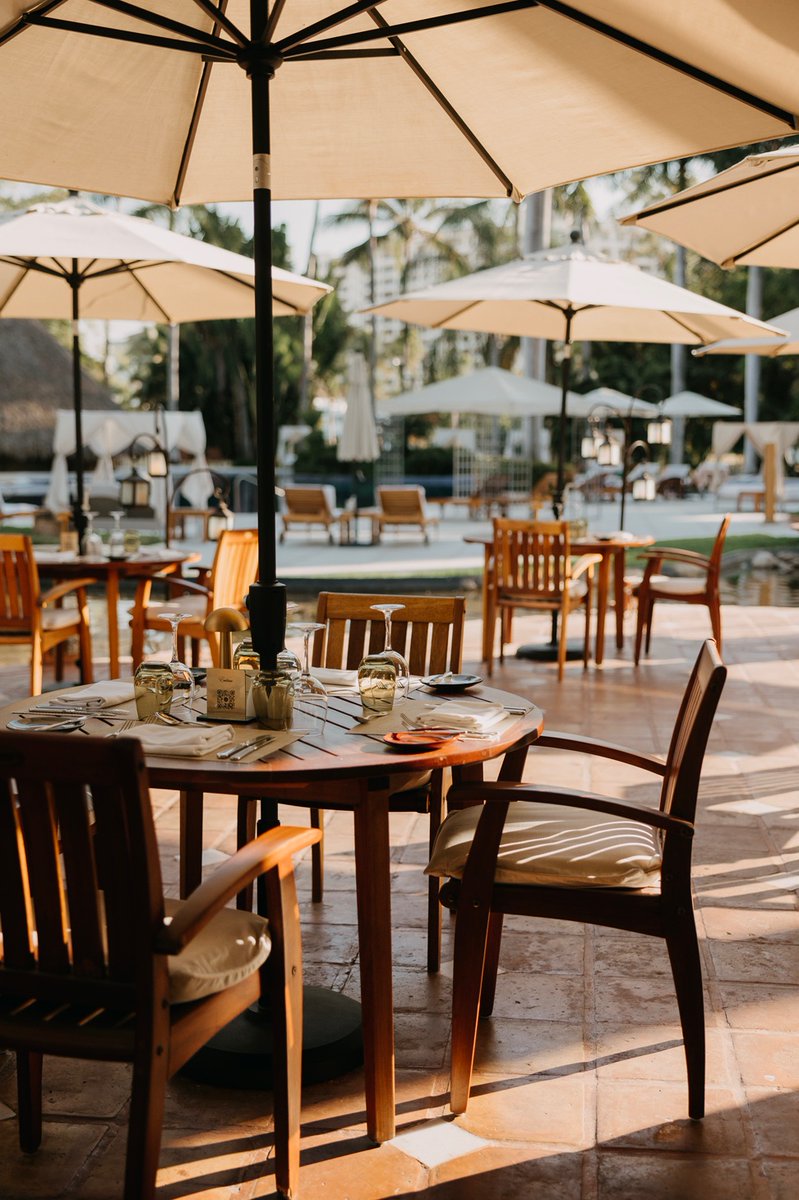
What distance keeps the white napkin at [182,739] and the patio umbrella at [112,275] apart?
13.2ft

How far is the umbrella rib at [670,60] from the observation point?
2812 mm

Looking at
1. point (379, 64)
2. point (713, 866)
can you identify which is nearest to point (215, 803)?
point (713, 866)

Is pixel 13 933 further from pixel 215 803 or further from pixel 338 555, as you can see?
pixel 338 555

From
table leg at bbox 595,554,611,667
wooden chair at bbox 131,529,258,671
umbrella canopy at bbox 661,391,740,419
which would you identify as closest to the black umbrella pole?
wooden chair at bbox 131,529,258,671

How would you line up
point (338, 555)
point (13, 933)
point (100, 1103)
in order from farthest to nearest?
point (338, 555) → point (100, 1103) → point (13, 933)

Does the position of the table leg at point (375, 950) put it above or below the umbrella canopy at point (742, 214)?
below

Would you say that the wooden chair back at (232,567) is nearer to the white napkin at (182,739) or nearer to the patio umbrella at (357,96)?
the patio umbrella at (357,96)

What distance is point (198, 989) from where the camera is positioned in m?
2.01

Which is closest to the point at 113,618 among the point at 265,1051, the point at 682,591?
the point at 682,591

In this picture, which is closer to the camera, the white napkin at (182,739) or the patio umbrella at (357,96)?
the white napkin at (182,739)

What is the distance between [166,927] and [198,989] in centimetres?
18

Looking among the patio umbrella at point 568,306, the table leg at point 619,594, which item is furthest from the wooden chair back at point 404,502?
the table leg at point 619,594

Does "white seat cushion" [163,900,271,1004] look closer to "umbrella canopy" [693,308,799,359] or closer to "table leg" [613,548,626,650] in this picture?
"table leg" [613,548,626,650]

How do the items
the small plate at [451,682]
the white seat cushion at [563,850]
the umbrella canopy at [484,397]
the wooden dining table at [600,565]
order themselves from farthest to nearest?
the umbrella canopy at [484,397], the wooden dining table at [600,565], the small plate at [451,682], the white seat cushion at [563,850]
